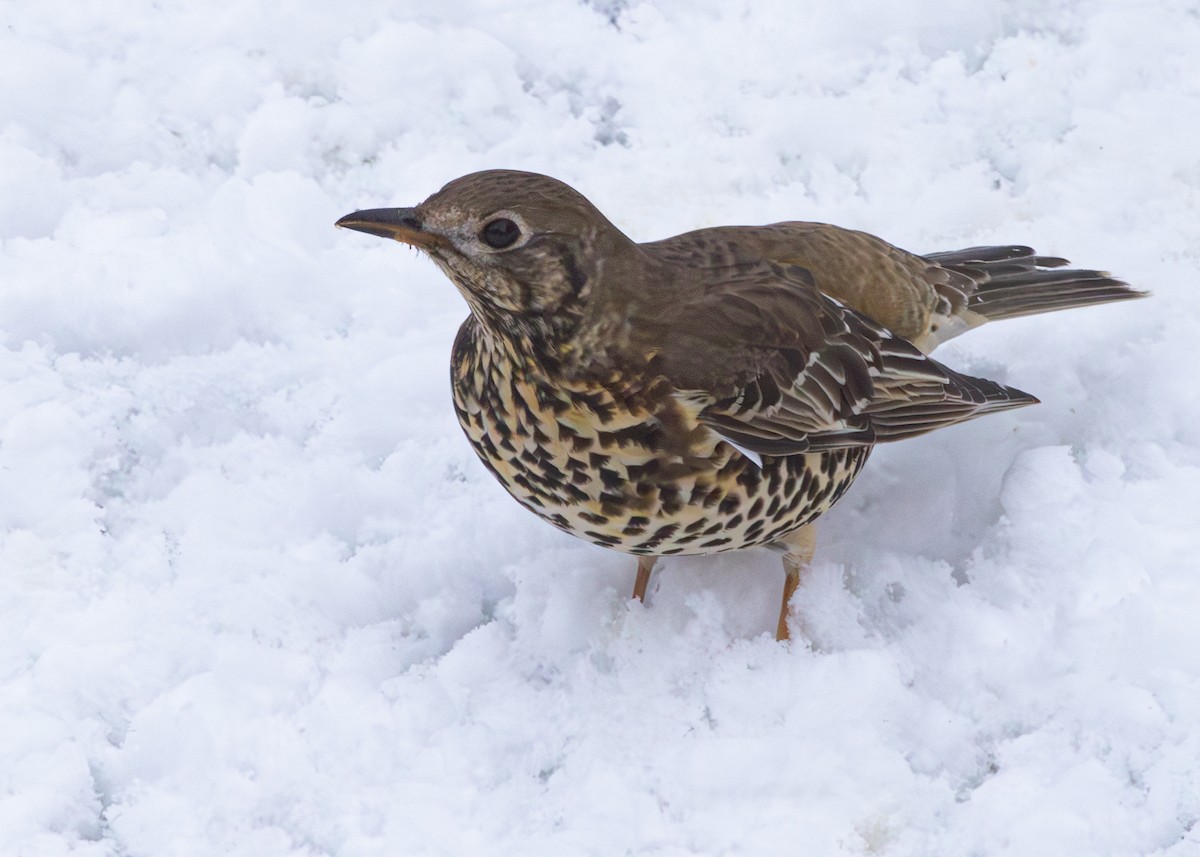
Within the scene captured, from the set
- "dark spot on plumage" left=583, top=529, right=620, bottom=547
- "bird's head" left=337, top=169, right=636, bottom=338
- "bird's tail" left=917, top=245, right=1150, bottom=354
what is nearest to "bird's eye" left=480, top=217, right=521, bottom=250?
"bird's head" left=337, top=169, right=636, bottom=338

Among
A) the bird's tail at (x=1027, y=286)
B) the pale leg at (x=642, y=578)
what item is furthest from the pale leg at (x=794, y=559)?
the bird's tail at (x=1027, y=286)

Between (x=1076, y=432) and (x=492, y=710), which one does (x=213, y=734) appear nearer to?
(x=492, y=710)

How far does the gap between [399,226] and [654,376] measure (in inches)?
25.8

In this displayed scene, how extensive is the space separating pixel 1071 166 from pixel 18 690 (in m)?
3.77

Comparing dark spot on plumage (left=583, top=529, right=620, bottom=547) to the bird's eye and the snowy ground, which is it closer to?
the snowy ground

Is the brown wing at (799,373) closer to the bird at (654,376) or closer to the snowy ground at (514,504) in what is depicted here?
the bird at (654,376)

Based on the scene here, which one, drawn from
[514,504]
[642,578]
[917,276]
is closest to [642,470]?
[642,578]

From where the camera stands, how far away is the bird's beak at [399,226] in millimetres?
2730

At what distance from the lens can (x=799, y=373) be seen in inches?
122

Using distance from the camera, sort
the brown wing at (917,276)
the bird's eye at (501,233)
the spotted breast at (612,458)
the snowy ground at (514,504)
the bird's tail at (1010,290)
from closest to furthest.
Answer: the bird's eye at (501,233) < the spotted breast at (612,458) < the snowy ground at (514,504) < the brown wing at (917,276) < the bird's tail at (1010,290)

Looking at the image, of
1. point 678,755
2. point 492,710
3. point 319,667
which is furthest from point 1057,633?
point 319,667

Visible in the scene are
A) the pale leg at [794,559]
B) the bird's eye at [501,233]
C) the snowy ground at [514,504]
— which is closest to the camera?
the bird's eye at [501,233]

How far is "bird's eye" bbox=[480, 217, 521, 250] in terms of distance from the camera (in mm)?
2691

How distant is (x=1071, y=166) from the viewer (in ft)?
14.7
